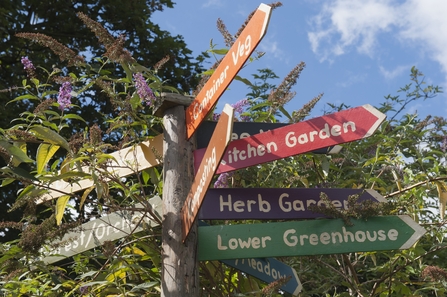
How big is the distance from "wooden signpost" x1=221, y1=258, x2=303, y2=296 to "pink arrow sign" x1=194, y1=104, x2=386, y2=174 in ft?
1.39

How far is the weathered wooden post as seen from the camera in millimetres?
2291

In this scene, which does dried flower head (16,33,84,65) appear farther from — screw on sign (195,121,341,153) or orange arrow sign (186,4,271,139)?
screw on sign (195,121,341,153)

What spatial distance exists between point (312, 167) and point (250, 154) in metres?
1.16

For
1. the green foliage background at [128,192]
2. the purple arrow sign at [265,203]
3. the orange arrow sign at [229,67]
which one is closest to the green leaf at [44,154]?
the green foliage background at [128,192]

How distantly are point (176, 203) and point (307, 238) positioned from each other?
55 centimetres

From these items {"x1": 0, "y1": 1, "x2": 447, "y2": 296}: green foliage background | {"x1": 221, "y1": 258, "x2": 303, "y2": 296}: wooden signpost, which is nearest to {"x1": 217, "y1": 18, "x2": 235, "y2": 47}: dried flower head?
{"x1": 0, "y1": 1, "x2": 447, "y2": 296}: green foliage background

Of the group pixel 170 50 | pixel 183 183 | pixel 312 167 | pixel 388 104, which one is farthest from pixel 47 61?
pixel 183 183

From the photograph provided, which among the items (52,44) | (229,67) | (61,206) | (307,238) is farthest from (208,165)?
(61,206)

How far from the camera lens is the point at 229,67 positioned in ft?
7.18

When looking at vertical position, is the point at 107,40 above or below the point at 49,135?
above

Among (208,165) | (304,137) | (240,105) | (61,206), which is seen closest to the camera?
(208,165)

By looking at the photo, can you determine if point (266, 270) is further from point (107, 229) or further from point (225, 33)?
point (225, 33)

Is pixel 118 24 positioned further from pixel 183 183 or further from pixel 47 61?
pixel 183 183

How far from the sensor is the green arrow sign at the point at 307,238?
2.31 meters
